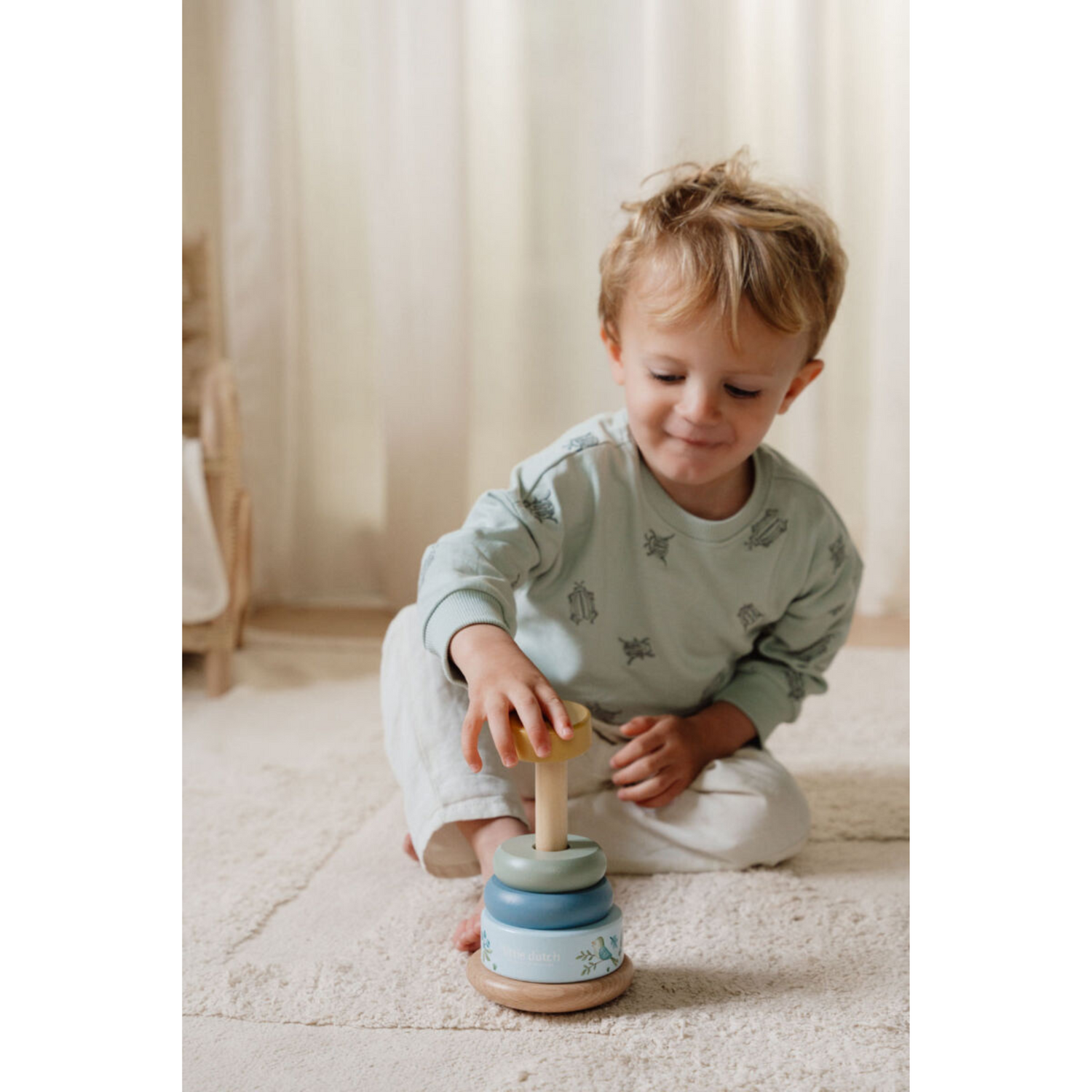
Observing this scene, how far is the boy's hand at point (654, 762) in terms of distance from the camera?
3.03 feet

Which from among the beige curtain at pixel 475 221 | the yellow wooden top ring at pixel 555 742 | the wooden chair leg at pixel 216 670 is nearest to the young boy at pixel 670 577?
the yellow wooden top ring at pixel 555 742

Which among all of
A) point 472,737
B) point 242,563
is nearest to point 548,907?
point 472,737

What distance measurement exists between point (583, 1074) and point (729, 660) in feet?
1.54

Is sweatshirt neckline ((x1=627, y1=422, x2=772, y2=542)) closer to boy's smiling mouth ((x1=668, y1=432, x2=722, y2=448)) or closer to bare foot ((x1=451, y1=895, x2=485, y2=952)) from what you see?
boy's smiling mouth ((x1=668, y1=432, x2=722, y2=448))

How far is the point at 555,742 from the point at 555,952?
128mm

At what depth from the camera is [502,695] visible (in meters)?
0.69

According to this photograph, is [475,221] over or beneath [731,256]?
over

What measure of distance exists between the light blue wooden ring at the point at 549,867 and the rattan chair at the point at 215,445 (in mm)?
841

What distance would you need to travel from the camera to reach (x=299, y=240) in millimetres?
1941

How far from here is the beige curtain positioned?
1824 millimetres

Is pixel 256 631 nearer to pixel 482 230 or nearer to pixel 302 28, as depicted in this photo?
pixel 482 230

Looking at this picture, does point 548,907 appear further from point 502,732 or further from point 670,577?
point 670,577
